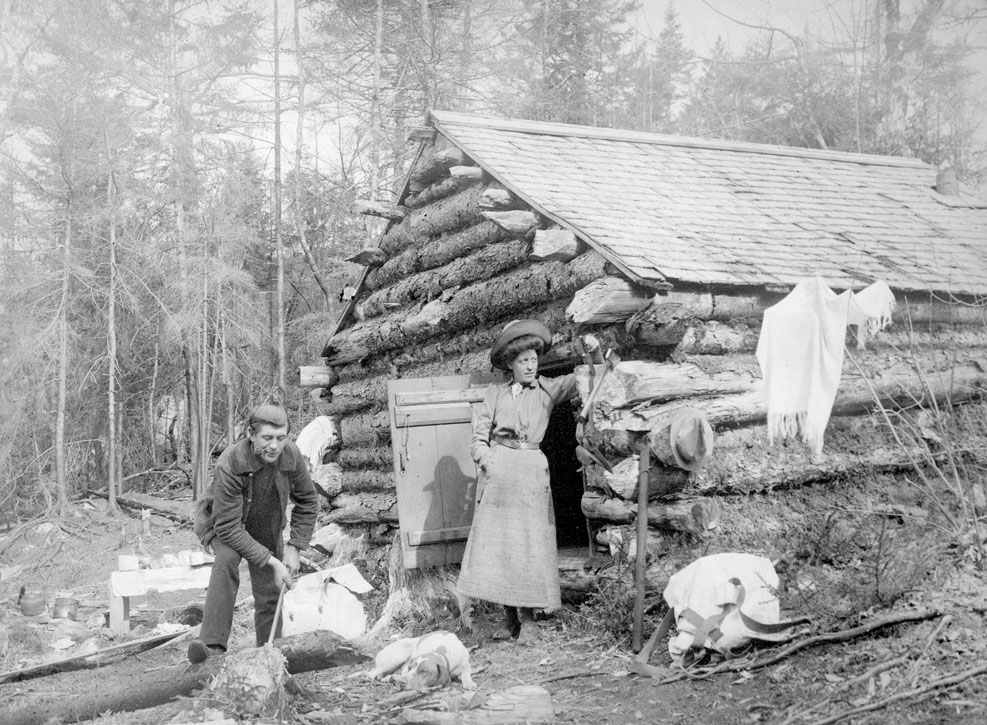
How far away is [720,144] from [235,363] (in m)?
15.7

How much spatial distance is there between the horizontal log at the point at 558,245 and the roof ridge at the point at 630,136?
8.19ft

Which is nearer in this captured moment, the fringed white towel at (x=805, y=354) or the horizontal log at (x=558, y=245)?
the fringed white towel at (x=805, y=354)

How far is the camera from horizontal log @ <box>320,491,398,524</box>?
362 inches

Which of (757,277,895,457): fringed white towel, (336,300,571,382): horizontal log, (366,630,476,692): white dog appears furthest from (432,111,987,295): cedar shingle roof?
(366,630,476,692): white dog

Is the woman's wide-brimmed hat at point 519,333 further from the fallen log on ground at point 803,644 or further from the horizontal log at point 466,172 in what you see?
the fallen log on ground at point 803,644

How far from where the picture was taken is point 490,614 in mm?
7008

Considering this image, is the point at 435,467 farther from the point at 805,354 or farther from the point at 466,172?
the point at 805,354

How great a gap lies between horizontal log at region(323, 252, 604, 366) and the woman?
560mm

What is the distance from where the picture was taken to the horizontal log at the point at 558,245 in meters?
6.93

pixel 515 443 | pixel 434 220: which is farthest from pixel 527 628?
pixel 434 220

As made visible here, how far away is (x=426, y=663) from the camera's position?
18.3 ft

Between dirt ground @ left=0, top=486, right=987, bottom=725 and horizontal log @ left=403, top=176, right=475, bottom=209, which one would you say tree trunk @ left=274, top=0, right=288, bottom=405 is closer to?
horizontal log @ left=403, top=176, right=475, bottom=209

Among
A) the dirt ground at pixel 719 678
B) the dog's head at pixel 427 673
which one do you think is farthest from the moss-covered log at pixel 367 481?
the dog's head at pixel 427 673

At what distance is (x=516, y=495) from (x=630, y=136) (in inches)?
213
